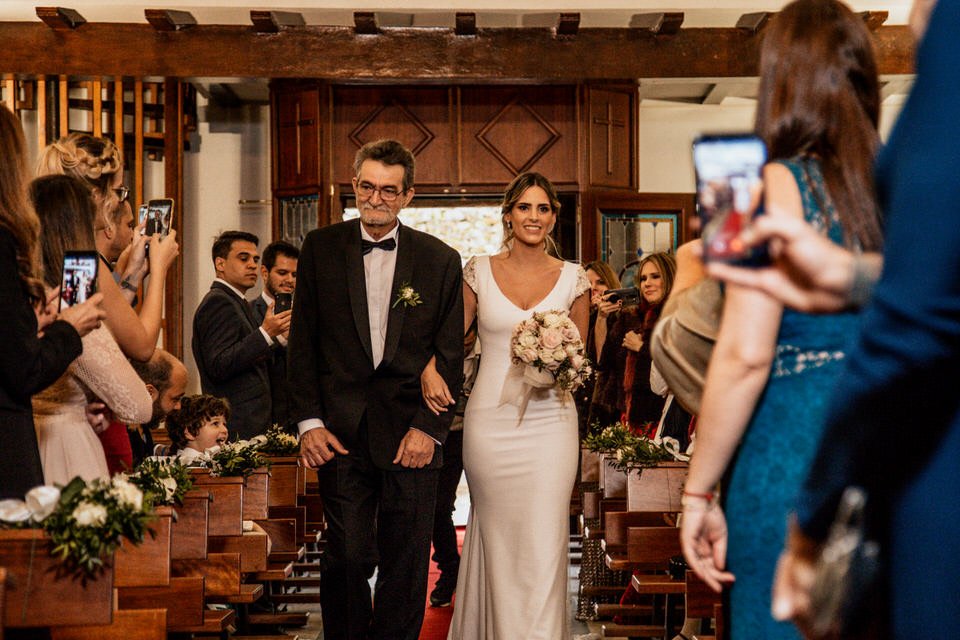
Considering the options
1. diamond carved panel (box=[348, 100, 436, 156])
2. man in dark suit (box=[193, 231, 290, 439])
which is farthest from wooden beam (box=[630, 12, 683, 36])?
man in dark suit (box=[193, 231, 290, 439])

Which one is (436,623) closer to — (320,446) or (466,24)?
(320,446)

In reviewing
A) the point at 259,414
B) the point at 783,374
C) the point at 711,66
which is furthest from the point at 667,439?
the point at 711,66

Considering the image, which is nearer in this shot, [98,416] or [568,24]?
[98,416]

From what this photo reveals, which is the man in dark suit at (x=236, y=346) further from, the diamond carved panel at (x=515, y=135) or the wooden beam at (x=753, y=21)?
the wooden beam at (x=753, y=21)

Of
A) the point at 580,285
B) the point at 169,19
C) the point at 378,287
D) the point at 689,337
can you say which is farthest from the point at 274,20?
the point at 689,337

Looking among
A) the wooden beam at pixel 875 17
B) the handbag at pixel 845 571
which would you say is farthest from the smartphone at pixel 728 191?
the wooden beam at pixel 875 17

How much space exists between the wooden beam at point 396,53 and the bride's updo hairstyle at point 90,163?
24.0 feet

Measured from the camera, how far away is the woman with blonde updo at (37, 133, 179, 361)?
155 inches

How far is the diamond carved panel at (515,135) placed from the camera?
12.1 m

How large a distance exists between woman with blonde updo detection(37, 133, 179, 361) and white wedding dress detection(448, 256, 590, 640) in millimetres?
1639

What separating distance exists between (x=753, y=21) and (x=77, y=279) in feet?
29.3

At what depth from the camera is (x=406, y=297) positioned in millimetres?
4777

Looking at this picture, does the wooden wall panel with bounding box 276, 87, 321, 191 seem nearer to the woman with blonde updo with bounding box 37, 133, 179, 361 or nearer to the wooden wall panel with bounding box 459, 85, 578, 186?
the wooden wall panel with bounding box 459, 85, 578, 186

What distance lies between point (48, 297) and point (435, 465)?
1.87 meters
